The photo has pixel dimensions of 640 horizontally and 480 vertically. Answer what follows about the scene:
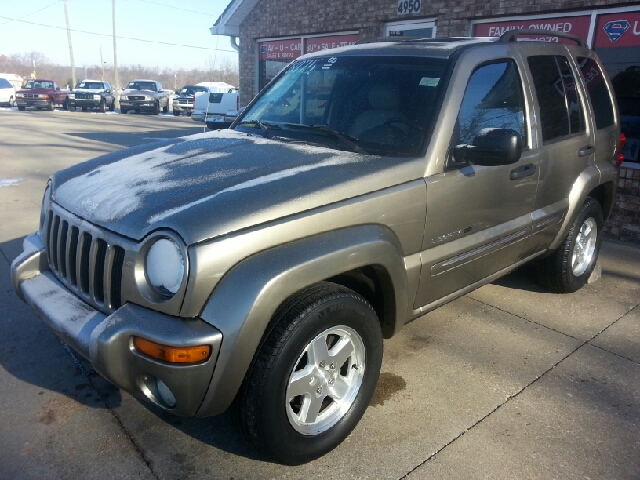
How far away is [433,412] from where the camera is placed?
2.98 m

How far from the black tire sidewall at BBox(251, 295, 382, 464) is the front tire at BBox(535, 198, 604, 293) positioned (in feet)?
7.68

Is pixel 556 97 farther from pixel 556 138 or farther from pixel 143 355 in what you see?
pixel 143 355

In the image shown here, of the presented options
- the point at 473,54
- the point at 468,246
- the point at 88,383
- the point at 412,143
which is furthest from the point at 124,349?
the point at 473,54

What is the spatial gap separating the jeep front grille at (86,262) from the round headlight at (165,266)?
177mm

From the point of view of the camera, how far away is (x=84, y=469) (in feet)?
8.13

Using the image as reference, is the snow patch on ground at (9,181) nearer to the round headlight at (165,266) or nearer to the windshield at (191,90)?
the round headlight at (165,266)

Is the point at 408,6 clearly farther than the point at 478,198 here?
Yes

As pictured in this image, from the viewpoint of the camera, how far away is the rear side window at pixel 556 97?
3732 millimetres

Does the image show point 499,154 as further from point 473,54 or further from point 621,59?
point 621,59

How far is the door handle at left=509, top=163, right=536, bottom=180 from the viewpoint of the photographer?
11.2 feet

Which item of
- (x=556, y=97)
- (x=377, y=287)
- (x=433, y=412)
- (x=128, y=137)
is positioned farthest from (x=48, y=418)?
(x=128, y=137)

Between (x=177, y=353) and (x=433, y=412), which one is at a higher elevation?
(x=177, y=353)

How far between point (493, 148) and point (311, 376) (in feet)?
4.79

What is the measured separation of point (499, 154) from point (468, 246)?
0.63m
